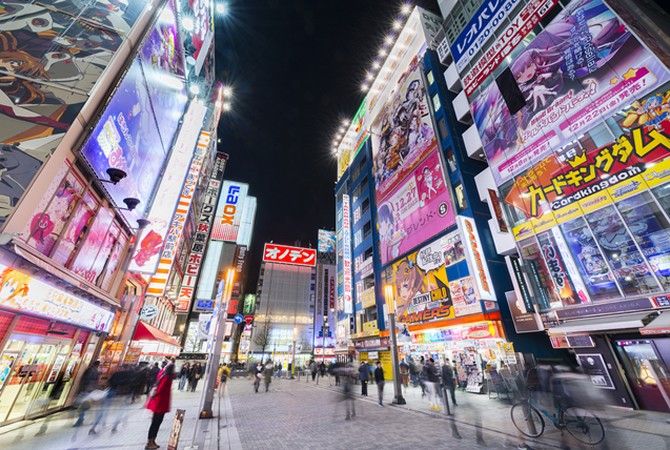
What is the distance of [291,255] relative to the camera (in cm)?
6072

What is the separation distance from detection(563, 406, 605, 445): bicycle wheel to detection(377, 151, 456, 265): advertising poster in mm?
13827

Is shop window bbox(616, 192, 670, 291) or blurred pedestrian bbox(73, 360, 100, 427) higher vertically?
shop window bbox(616, 192, 670, 291)

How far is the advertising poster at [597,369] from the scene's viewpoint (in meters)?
10.4

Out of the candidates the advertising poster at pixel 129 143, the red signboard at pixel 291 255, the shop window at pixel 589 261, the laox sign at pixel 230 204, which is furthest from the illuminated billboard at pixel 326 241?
the shop window at pixel 589 261

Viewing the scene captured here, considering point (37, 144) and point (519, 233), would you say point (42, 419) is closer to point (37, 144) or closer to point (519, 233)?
point (37, 144)

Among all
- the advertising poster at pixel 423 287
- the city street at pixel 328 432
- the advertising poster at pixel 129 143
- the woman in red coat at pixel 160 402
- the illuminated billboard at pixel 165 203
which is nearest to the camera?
the woman in red coat at pixel 160 402

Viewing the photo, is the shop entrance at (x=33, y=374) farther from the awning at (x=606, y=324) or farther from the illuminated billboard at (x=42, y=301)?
the awning at (x=606, y=324)

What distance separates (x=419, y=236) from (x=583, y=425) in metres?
17.0

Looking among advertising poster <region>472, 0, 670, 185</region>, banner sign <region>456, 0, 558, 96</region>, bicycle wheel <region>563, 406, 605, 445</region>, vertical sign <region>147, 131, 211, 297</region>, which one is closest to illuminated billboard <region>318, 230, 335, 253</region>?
vertical sign <region>147, 131, 211, 297</region>

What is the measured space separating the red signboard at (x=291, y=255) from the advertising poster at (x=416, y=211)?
3306cm

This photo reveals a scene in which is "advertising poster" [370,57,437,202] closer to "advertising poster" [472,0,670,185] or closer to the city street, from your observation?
"advertising poster" [472,0,670,185]

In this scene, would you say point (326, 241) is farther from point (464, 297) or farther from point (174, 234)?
point (464, 297)

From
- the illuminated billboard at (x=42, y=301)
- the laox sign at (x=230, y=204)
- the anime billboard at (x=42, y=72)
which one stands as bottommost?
the illuminated billboard at (x=42, y=301)

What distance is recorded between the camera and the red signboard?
58531 mm
